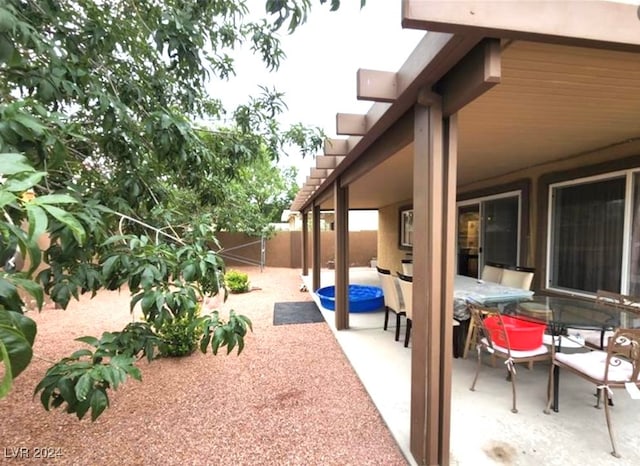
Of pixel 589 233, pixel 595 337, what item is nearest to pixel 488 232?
pixel 589 233

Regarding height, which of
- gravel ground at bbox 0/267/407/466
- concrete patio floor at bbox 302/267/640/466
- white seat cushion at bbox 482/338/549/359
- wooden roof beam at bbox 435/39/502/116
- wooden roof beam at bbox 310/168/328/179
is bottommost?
gravel ground at bbox 0/267/407/466

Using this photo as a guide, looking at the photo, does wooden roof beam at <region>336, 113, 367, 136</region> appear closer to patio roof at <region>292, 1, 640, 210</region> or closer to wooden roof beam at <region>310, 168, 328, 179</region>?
patio roof at <region>292, 1, 640, 210</region>

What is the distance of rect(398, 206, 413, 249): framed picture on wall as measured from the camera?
330 inches

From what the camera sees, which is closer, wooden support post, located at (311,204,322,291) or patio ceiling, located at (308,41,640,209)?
patio ceiling, located at (308,41,640,209)

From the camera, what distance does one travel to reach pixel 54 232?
112 centimetres

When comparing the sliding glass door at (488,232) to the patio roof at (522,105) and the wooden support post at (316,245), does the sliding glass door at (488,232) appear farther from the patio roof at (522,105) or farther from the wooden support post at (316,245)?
the wooden support post at (316,245)

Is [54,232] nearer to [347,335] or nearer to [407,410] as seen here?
[407,410]

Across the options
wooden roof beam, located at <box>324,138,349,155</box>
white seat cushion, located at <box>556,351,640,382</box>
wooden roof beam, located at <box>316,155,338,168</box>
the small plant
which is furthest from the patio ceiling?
the small plant

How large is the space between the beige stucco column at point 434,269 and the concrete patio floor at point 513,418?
0.92 ft

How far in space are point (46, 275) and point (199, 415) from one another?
6.16 ft

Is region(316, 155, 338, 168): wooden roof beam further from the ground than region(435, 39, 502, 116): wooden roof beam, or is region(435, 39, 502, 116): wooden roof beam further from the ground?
region(316, 155, 338, 168): wooden roof beam

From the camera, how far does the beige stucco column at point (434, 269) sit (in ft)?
6.02

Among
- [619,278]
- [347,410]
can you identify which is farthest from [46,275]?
[619,278]

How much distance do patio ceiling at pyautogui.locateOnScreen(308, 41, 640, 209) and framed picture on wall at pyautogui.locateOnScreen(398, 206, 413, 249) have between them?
14.2ft
